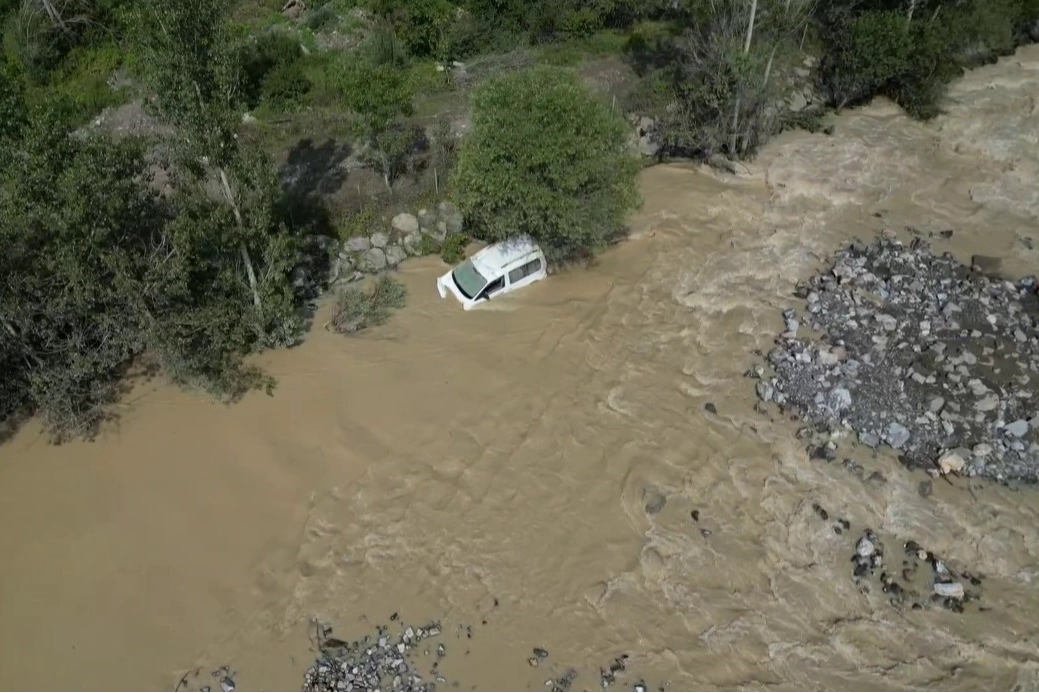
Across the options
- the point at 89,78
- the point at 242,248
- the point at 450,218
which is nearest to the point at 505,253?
the point at 450,218

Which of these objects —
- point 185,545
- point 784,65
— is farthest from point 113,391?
point 784,65

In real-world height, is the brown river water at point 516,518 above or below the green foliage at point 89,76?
below

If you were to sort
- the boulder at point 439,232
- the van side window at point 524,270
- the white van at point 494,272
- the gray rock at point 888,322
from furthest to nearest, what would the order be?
the boulder at point 439,232 → the van side window at point 524,270 → the white van at point 494,272 → the gray rock at point 888,322

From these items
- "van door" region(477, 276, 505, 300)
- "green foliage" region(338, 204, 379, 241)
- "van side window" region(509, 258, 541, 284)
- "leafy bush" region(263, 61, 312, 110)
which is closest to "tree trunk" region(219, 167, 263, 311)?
"green foliage" region(338, 204, 379, 241)

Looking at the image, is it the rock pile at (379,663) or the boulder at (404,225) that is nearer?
the rock pile at (379,663)

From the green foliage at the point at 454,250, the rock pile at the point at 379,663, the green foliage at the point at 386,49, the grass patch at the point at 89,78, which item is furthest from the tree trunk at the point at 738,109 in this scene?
the grass patch at the point at 89,78

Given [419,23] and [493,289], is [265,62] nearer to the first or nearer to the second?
[419,23]

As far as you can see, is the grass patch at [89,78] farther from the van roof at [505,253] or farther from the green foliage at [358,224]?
the van roof at [505,253]
